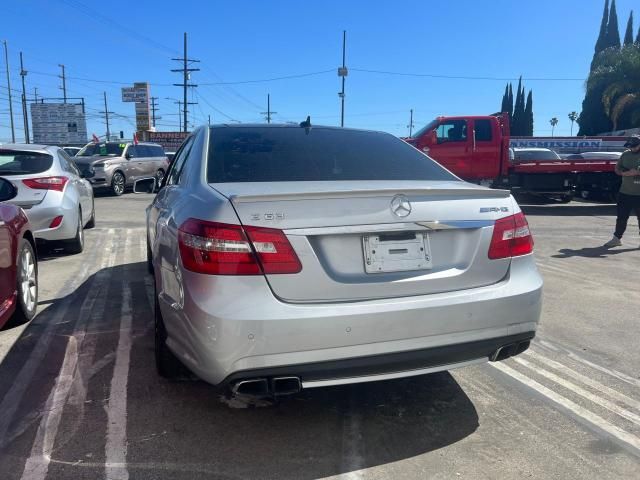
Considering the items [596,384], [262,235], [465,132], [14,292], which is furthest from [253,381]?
[465,132]

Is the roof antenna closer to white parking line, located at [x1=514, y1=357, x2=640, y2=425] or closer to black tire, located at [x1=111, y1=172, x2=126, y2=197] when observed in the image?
white parking line, located at [x1=514, y1=357, x2=640, y2=425]

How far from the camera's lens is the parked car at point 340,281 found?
7.91 feet

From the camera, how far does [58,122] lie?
71.4 meters

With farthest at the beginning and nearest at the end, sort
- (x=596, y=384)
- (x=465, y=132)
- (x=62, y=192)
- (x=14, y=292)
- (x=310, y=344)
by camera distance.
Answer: (x=465, y=132)
(x=62, y=192)
(x=14, y=292)
(x=596, y=384)
(x=310, y=344)

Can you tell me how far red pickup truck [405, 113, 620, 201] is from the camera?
14.5 m

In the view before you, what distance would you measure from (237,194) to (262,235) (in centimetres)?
27

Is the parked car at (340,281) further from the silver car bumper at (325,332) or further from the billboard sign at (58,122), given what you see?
the billboard sign at (58,122)

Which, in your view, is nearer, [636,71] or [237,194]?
[237,194]

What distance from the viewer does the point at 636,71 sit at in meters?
32.2

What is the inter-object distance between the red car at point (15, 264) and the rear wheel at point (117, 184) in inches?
519

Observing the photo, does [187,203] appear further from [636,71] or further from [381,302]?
[636,71]

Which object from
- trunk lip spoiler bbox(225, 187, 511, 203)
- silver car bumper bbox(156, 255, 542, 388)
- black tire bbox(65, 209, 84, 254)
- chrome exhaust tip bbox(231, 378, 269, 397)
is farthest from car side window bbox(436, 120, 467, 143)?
chrome exhaust tip bbox(231, 378, 269, 397)

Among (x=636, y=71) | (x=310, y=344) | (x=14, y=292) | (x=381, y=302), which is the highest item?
(x=636, y=71)

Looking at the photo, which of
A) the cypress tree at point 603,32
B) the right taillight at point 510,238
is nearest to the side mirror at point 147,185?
the right taillight at point 510,238
